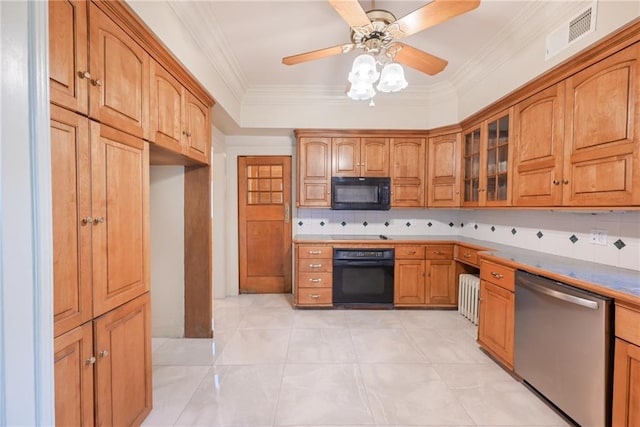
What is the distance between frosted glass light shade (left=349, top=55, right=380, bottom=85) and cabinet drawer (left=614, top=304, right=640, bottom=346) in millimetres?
1849

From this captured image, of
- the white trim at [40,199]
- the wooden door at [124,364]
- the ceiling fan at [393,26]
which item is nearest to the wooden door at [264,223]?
the ceiling fan at [393,26]

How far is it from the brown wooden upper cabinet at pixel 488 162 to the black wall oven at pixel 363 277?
1193 millimetres

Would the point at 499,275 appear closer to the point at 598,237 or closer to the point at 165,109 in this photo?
the point at 598,237

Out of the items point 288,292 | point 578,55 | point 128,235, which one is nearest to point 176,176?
point 128,235

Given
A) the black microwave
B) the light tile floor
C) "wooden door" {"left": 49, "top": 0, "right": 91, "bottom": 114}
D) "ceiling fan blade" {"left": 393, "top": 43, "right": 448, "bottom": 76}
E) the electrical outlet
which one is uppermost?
"ceiling fan blade" {"left": 393, "top": 43, "right": 448, "bottom": 76}

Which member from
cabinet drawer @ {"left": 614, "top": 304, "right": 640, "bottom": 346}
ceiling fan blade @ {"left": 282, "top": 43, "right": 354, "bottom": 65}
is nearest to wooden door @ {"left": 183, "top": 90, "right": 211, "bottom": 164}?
ceiling fan blade @ {"left": 282, "top": 43, "right": 354, "bottom": 65}

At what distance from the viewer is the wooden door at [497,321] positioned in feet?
7.20

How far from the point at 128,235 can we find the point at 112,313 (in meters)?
0.40

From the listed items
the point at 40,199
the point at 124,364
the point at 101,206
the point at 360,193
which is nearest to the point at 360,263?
the point at 360,193

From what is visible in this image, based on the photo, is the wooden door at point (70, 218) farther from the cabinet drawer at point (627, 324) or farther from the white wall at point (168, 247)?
the cabinet drawer at point (627, 324)

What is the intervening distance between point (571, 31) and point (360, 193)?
2.33 meters

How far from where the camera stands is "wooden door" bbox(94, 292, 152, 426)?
135 cm

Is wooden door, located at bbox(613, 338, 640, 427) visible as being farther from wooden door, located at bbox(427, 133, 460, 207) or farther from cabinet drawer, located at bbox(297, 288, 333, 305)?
cabinet drawer, located at bbox(297, 288, 333, 305)

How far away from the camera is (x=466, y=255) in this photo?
330 centimetres
